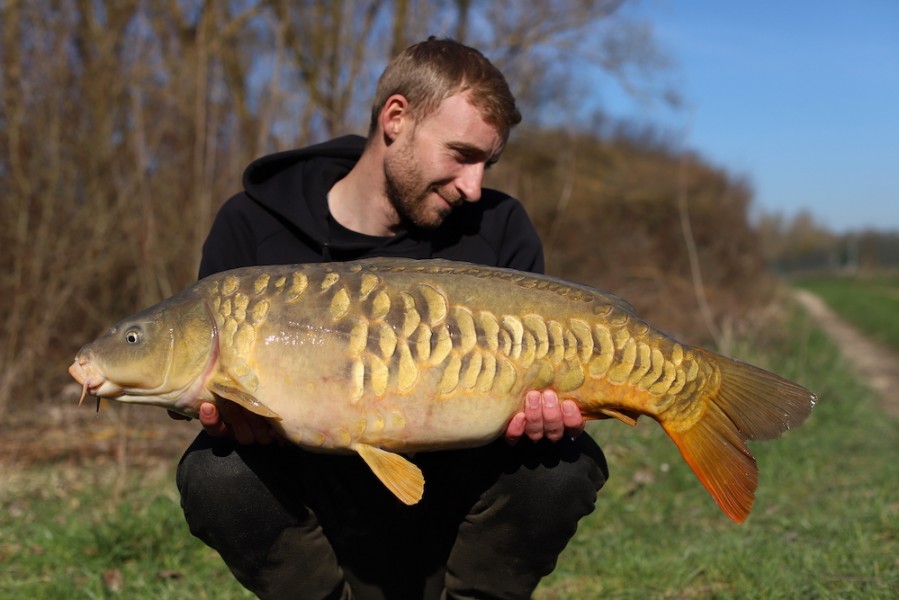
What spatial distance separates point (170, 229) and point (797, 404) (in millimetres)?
3501

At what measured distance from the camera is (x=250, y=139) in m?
4.65

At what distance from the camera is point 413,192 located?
2.13 metres

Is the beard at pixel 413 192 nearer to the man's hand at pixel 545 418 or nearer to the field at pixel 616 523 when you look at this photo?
the man's hand at pixel 545 418

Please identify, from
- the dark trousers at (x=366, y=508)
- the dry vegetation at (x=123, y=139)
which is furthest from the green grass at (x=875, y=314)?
the dark trousers at (x=366, y=508)

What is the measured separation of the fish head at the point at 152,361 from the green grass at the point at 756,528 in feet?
4.12

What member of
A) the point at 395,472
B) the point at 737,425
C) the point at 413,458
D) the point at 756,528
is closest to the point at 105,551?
the point at 413,458

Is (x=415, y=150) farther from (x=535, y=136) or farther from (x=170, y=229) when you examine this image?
(x=535, y=136)

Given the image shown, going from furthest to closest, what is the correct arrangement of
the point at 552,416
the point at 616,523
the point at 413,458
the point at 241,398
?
the point at 616,523 → the point at 413,458 → the point at 552,416 → the point at 241,398

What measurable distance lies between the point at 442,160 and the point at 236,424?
80 centimetres

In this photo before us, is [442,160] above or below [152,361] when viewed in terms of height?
above

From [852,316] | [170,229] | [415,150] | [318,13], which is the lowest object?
[852,316]

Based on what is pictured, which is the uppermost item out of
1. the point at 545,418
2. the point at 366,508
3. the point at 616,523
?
the point at 545,418

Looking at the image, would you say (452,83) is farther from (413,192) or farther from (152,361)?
(152,361)

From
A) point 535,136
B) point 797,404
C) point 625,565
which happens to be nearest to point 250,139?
point 625,565
